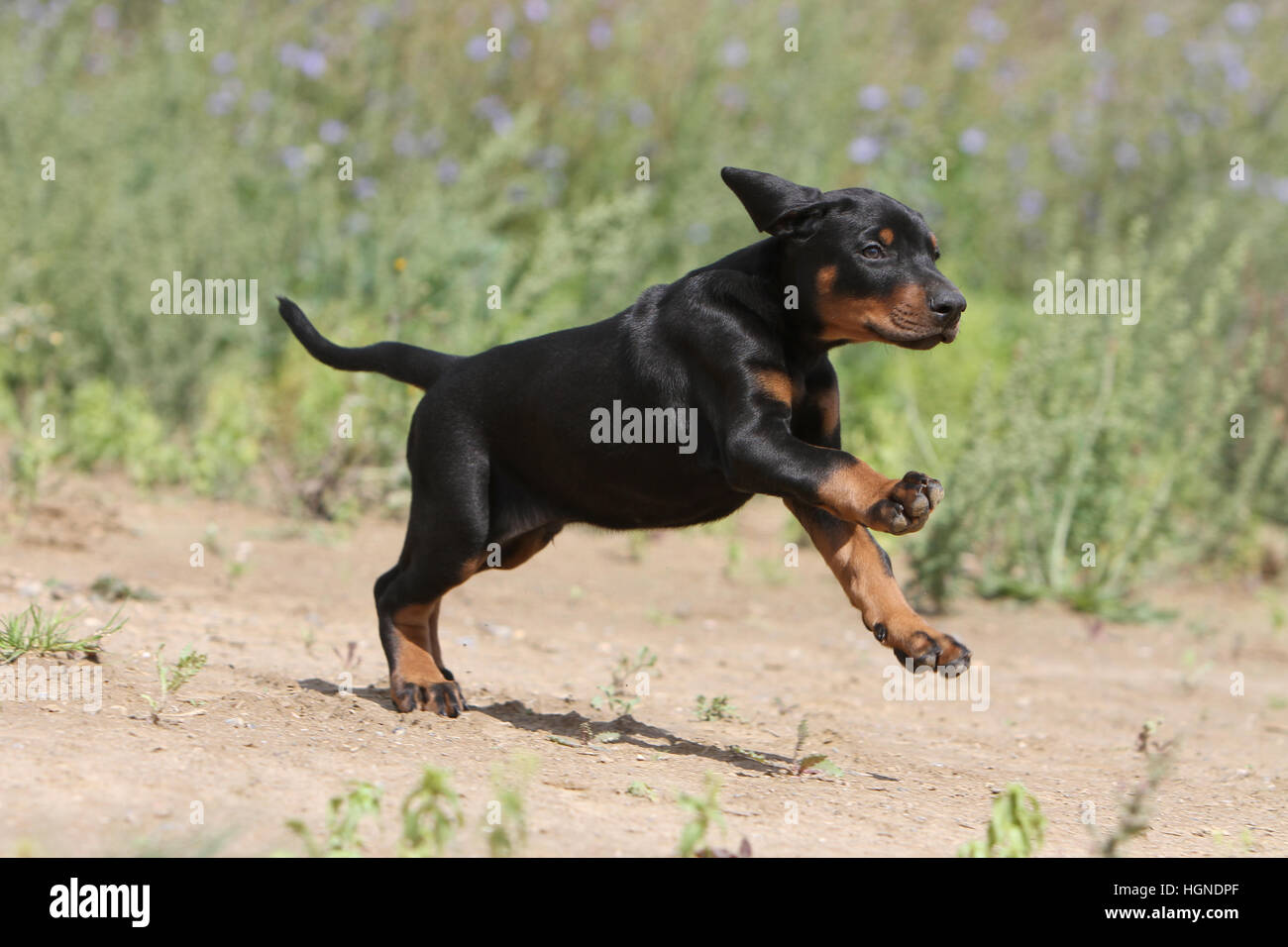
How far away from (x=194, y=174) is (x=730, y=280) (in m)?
5.11

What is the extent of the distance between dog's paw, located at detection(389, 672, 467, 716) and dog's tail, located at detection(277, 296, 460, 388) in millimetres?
910

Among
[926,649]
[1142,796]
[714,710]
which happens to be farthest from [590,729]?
[1142,796]

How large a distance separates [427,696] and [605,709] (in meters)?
0.66

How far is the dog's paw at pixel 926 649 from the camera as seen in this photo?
11.1ft

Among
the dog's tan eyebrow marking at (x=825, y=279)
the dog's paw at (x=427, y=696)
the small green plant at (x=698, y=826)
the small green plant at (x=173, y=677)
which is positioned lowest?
the small green plant at (x=698, y=826)


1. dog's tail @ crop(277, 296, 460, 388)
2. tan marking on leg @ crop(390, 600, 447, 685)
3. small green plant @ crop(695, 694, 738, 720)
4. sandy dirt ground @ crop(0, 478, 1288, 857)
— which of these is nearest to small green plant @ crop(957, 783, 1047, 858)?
sandy dirt ground @ crop(0, 478, 1288, 857)

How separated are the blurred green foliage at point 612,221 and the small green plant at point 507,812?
3443mm

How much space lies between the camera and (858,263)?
142 inches

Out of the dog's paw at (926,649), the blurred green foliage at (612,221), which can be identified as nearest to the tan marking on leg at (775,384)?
the dog's paw at (926,649)

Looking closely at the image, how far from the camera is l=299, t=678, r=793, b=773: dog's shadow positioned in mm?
3754

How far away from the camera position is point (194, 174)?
794 centimetres

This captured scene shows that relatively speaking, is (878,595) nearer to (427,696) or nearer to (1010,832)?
(1010,832)

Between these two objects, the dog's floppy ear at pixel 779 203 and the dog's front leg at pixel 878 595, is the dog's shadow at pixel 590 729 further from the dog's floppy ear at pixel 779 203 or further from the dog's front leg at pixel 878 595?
the dog's floppy ear at pixel 779 203
